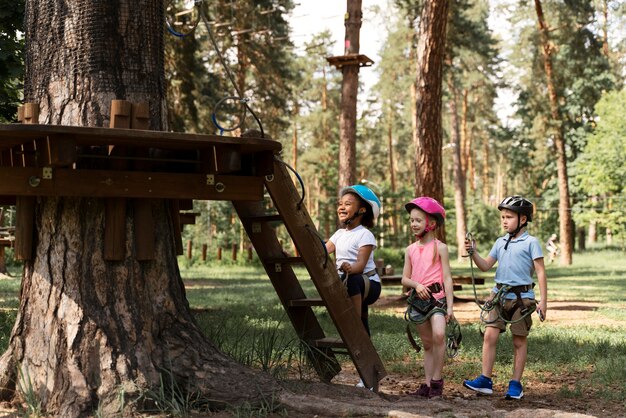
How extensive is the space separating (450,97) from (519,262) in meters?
40.7

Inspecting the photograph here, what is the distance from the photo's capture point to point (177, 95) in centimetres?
2642

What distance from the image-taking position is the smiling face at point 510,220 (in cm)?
701

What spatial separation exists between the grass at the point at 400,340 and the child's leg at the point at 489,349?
1.99 ft

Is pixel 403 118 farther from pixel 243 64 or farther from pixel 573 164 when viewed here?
pixel 243 64

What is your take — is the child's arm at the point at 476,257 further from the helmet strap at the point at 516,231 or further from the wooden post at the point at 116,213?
the wooden post at the point at 116,213

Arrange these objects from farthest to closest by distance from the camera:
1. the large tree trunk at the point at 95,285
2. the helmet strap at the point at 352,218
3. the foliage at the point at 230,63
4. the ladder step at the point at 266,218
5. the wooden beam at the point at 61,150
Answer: the foliage at the point at 230,63
the helmet strap at the point at 352,218
the ladder step at the point at 266,218
the large tree trunk at the point at 95,285
the wooden beam at the point at 61,150

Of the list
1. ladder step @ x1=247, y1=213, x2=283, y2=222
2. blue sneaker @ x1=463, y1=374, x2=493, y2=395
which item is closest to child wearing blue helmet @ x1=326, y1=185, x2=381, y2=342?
ladder step @ x1=247, y1=213, x2=283, y2=222

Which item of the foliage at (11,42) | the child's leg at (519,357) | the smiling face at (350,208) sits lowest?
the child's leg at (519,357)

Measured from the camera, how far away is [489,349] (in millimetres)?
7066

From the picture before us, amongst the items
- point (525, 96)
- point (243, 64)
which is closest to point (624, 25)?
point (525, 96)

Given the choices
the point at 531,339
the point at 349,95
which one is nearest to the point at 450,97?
the point at 349,95

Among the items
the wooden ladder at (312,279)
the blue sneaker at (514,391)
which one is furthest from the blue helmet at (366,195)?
the blue sneaker at (514,391)

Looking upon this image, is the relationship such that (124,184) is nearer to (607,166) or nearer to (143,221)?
(143,221)

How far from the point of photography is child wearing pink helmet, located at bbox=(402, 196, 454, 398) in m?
6.68
